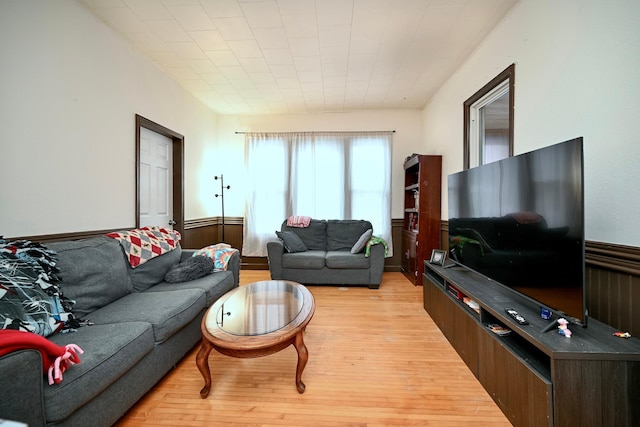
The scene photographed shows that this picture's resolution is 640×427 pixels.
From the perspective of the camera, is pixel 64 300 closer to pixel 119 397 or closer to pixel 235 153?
pixel 119 397

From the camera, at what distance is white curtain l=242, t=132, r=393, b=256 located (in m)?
4.27

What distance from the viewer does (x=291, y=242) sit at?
371cm

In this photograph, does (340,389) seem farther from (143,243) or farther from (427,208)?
(427,208)

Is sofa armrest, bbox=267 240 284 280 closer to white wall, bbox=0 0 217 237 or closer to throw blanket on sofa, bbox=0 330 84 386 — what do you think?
white wall, bbox=0 0 217 237

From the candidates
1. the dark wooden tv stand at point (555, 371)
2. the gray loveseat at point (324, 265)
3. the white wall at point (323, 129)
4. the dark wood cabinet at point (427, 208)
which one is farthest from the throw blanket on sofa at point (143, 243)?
the dark wood cabinet at point (427, 208)

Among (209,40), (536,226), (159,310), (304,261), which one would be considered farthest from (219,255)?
(536,226)

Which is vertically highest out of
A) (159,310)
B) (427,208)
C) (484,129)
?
(484,129)

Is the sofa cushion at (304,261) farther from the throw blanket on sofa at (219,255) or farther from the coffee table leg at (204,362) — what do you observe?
the coffee table leg at (204,362)

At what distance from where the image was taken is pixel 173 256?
253 centimetres

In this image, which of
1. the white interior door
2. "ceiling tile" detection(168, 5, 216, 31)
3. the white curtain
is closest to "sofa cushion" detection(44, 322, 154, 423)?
the white interior door

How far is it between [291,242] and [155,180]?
6.27 feet

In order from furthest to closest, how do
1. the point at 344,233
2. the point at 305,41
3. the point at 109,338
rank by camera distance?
the point at 344,233
the point at 305,41
the point at 109,338

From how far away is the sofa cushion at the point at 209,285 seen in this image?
2.12 metres

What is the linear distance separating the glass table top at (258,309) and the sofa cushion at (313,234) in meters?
1.74
